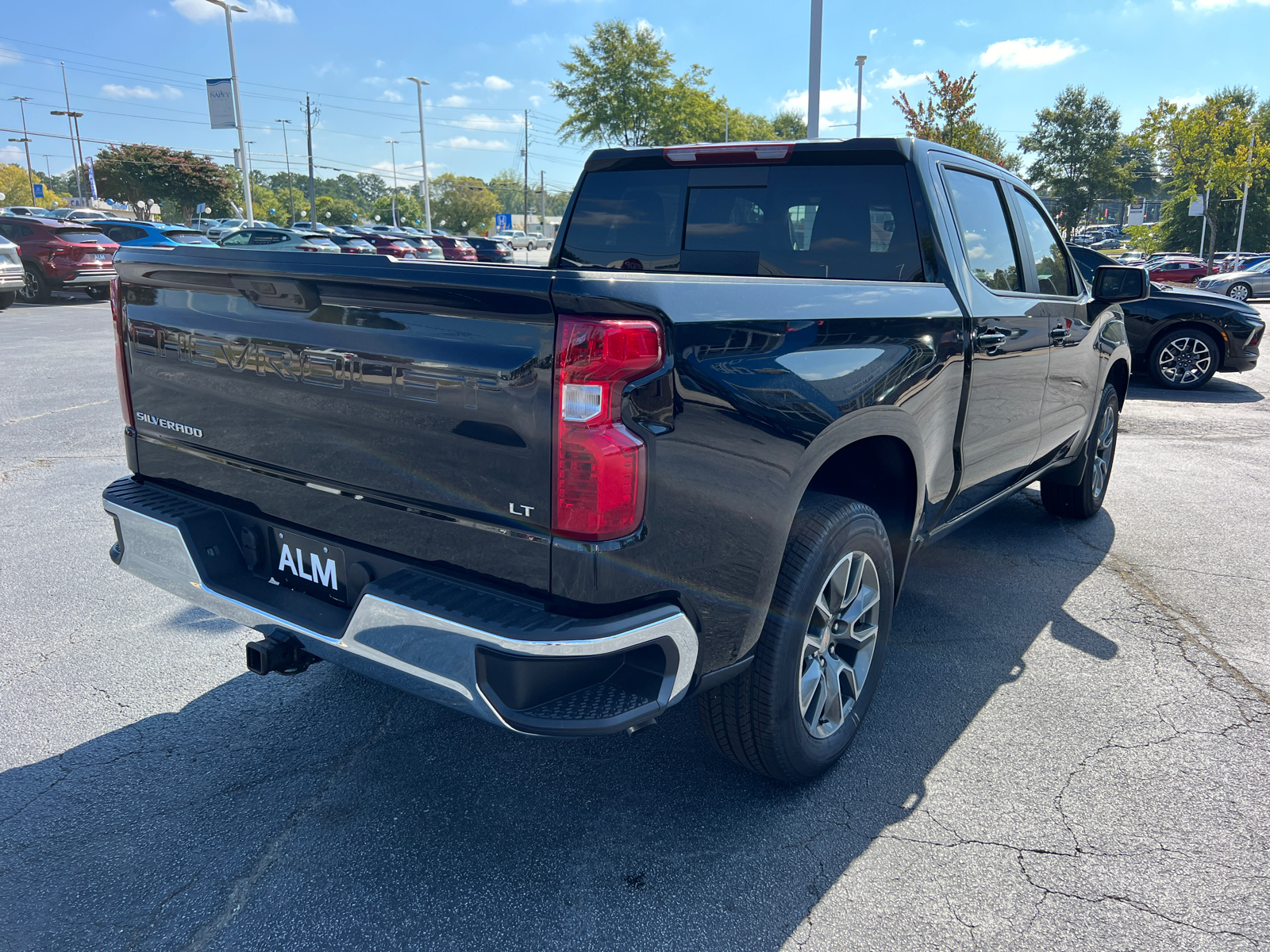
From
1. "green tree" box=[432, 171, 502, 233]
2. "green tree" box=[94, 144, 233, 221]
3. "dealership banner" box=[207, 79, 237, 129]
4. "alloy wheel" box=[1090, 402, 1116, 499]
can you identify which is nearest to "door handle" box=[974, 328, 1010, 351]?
"alloy wheel" box=[1090, 402, 1116, 499]

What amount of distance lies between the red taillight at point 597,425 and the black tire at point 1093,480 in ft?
13.6

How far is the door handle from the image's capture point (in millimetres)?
3217

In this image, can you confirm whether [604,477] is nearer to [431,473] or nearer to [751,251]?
[431,473]

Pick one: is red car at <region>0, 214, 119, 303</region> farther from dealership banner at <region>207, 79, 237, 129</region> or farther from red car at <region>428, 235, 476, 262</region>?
dealership banner at <region>207, 79, 237, 129</region>

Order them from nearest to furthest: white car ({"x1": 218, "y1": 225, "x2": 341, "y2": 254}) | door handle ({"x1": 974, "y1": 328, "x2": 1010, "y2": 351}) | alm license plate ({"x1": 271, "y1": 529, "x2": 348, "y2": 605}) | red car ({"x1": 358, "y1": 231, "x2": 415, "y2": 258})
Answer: alm license plate ({"x1": 271, "y1": 529, "x2": 348, "y2": 605})
door handle ({"x1": 974, "y1": 328, "x2": 1010, "y2": 351})
white car ({"x1": 218, "y1": 225, "x2": 341, "y2": 254})
red car ({"x1": 358, "y1": 231, "x2": 415, "y2": 258})

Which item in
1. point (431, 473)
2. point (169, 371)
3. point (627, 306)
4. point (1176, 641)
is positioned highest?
point (627, 306)

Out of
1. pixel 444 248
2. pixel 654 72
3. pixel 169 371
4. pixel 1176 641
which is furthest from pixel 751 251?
pixel 654 72

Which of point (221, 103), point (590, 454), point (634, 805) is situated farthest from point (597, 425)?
point (221, 103)

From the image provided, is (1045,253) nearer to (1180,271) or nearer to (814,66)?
(814,66)

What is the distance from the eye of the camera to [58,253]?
18.1m

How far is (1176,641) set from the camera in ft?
12.5

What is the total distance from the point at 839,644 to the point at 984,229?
1.91 meters

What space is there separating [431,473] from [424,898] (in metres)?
1.07

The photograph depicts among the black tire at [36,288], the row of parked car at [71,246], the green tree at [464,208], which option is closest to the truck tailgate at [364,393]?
the row of parked car at [71,246]
